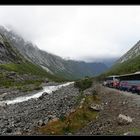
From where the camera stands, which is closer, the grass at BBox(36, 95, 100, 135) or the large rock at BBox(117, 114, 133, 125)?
the large rock at BBox(117, 114, 133, 125)

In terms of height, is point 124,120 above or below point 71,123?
above

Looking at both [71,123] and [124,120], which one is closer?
[124,120]

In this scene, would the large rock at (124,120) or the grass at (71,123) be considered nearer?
the large rock at (124,120)

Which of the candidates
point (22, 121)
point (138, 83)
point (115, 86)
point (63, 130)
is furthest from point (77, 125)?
point (115, 86)
